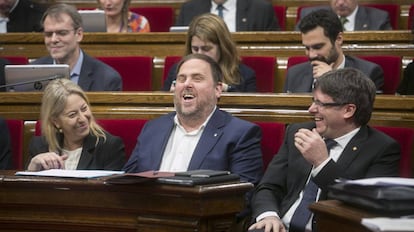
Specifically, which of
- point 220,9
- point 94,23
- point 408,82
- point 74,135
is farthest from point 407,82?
point 94,23

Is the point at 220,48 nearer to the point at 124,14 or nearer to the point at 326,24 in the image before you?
the point at 326,24

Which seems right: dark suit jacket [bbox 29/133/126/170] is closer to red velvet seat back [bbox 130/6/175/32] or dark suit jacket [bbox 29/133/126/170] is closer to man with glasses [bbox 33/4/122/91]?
man with glasses [bbox 33/4/122/91]

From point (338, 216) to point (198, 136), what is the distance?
3.10ft

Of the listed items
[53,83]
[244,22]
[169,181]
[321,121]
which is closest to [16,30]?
[244,22]

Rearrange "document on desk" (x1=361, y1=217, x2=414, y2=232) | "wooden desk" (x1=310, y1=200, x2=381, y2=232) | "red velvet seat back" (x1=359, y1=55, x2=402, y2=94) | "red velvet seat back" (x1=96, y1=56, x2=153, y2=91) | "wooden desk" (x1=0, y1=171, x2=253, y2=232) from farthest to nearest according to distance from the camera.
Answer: "red velvet seat back" (x1=96, y1=56, x2=153, y2=91)
"red velvet seat back" (x1=359, y1=55, x2=402, y2=94)
"wooden desk" (x1=0, y1=171, x2=253, y2=232)
"wooden desk" (x1=310, y1=200, x2=381, y2=232)
"document on desk" (x1=361, y1=217, x2=414, y2=232)

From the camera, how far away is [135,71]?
11.6 ft

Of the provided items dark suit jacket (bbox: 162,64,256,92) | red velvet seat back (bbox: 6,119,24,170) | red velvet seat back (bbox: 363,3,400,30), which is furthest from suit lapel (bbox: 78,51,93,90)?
red velvet seat back (bbox: 363,3,400,30)

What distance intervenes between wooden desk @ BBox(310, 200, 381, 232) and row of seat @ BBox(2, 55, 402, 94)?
148 centimetres

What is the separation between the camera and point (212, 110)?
2.63 meters

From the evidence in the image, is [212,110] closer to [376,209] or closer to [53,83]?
[53,83]

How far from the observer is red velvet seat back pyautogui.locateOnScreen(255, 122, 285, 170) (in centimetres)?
262

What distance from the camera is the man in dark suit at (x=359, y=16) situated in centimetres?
402

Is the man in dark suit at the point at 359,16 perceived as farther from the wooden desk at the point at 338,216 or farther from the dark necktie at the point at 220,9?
the wooden desk at the point at 338,216

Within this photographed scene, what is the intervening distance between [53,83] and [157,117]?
34 centimetres
